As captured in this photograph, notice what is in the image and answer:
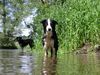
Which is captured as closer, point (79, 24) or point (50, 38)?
point (50, 38)

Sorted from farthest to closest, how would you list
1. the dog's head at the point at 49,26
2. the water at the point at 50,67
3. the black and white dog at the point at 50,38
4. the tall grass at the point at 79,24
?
1. the tall grass at the point at 79,24
2. the black and white dog at the point at 50,38
3. the dog's head at the point at 49,26
4. the water at the point at 50,67

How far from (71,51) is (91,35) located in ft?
4.94

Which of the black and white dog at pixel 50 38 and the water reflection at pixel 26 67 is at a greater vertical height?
the black and white dog at pixel 50 38

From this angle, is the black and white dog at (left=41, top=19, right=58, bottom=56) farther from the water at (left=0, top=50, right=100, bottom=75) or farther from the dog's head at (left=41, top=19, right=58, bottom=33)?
the water at (left=0, top=50, right=100, bottom=75)

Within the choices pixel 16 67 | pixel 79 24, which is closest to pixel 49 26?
pixel 16 67

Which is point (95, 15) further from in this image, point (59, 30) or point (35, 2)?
point (35, 2)

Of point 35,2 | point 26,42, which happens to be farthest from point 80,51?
point 35,2

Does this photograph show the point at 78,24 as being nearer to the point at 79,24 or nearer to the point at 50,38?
the point at 79,24

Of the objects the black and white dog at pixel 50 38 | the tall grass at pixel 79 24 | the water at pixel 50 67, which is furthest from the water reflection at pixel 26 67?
the tall grass at pixel 79 24

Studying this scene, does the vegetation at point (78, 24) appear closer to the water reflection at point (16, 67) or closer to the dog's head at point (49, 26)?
the dog's head at point (49, 26)

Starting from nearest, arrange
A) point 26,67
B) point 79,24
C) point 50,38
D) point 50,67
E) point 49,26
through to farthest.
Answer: point 50,67, point 26,67, point 49,26, point 50,38, point 79,24

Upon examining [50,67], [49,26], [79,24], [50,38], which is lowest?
[50,67]

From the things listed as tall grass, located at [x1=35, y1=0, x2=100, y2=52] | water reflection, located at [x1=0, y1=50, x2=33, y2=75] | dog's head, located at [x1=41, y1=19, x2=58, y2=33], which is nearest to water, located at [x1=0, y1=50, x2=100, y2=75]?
water reflection, located at [x1=0, y1=50, x2=33, y2=75]

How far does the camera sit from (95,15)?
1873cm
